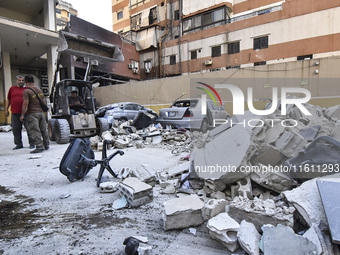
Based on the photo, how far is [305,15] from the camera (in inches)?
626

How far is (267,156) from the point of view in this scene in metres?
2.91

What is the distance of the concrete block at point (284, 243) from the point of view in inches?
58.0

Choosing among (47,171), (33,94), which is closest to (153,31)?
(33,94)

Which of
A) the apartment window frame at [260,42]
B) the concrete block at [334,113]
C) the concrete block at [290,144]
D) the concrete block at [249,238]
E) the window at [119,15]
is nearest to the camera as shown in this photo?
the concrete block at [249,238]

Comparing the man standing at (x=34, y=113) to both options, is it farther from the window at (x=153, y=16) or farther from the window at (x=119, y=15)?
the window at (x=119, y=15)

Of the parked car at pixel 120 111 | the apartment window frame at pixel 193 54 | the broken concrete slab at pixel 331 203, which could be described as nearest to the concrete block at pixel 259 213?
the broken concrete slab at pixel 331 203

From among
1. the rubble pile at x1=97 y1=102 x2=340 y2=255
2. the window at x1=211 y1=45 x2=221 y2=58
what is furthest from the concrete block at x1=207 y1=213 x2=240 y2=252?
the window at x1=211 y1=45 x2=221 y2=58

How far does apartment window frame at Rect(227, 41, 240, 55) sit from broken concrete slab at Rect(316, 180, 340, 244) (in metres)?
19.5

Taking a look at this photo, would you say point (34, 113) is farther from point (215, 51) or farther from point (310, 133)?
point (215, 51)

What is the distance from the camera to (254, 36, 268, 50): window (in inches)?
700

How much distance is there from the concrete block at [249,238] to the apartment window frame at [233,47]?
20.0 m

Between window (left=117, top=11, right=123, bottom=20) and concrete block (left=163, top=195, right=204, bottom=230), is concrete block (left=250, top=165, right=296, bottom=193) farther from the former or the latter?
window (left=117, top=11, right=123, bottom=20)

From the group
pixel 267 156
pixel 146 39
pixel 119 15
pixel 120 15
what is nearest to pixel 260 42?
pixel 146 39

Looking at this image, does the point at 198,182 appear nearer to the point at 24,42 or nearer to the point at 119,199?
the point at 119,199
